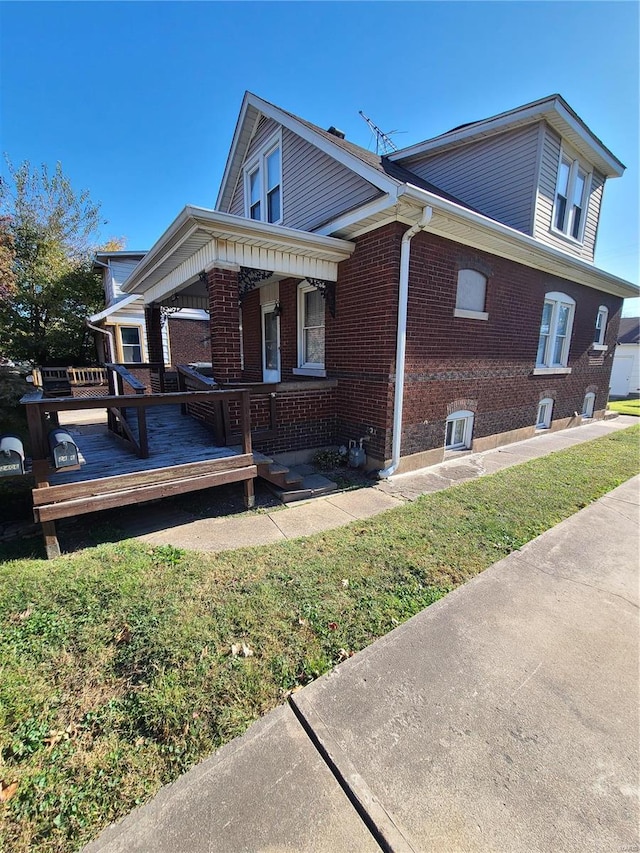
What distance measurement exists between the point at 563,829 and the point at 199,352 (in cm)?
1570

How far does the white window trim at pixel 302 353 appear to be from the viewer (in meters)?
7.12

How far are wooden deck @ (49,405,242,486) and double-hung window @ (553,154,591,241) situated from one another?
9462 mm

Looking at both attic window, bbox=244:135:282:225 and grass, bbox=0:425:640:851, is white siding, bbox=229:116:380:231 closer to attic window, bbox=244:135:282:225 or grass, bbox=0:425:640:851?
attic window, bbox=244:135:282:225

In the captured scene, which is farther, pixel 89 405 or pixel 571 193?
pixel 571 193

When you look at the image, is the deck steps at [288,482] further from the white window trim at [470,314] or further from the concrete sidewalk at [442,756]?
the white window trim at [470,314]

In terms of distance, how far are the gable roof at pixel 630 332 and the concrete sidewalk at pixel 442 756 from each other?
25594 millimetres

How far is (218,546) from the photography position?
379 cm

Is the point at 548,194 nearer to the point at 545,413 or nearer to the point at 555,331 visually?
the point at 555,331

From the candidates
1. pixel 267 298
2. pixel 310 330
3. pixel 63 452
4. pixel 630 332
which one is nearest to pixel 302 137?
pixel 267 298

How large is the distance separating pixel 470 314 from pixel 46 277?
69.4ft

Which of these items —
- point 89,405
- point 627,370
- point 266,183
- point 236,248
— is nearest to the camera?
point 89,405

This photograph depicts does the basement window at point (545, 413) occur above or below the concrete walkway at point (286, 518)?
above

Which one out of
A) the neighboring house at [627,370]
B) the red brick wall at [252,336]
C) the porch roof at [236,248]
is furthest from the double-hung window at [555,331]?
the neighboring house at [627,370]

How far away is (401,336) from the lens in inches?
218
